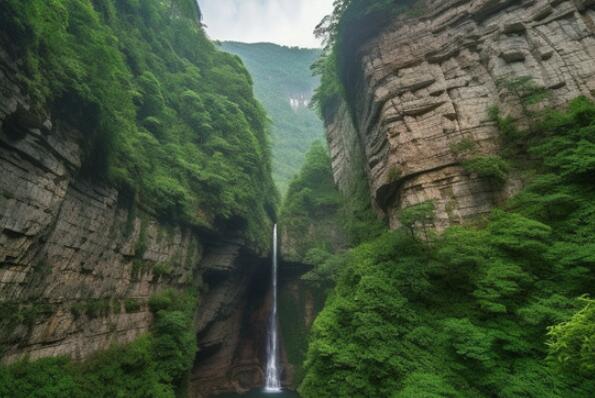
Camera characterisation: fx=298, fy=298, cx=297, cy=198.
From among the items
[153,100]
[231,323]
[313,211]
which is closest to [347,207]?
[313,211]

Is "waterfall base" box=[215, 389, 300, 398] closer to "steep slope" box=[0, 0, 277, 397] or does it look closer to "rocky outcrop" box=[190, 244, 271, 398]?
"rocky outcrop" box=[190, 244, 271, 398]

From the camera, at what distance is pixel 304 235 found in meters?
24.8

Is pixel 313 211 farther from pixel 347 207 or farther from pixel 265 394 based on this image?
pixel 265 394

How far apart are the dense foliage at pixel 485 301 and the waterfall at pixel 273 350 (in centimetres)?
1484

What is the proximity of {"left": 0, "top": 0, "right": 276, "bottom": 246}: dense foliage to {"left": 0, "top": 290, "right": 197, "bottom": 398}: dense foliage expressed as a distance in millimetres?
5218

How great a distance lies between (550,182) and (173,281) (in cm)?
1724

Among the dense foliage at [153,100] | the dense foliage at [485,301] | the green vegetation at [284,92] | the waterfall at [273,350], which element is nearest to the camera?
the dense foliage at [485,301]

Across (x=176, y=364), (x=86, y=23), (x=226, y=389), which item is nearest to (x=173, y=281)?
(x=176, y=364)

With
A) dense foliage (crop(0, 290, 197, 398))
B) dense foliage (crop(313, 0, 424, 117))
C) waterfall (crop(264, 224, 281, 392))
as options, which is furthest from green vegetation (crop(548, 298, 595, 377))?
waterfall (crop(264, 224, 281, 392))

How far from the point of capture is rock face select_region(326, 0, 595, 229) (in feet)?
38.4

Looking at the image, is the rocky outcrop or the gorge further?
the rocky outcrop

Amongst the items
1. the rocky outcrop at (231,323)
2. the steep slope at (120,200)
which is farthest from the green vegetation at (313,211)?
the rocky outcrop at (231,323)

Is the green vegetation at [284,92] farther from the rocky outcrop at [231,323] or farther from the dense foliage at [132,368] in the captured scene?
the dense foliage at [132,368]

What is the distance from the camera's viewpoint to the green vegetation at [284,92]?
5413 centimetres
